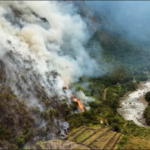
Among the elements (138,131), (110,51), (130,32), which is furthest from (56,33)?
(138,131)

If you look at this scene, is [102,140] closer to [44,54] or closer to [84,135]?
[84,135]

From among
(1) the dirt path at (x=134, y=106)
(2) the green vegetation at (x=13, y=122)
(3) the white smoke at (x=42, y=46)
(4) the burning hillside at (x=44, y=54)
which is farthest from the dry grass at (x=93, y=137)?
(1) the dirt path at (x=134, y=106)

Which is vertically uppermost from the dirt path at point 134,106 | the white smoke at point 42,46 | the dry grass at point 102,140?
the white smoke at point 42,46

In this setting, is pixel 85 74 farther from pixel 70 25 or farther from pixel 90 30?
pixel 90 30

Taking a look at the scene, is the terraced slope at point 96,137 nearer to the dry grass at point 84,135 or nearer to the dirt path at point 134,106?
the dry grass at point 84,135

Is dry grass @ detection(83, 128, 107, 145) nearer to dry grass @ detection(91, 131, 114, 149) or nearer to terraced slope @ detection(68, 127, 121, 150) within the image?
terraced slope @ detection(68, 127, 121, 150)

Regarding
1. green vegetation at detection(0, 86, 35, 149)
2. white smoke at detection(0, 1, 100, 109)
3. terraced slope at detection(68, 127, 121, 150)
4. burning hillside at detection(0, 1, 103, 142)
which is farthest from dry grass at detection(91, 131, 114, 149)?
white smoke at detection(0, 1, 100, 109)

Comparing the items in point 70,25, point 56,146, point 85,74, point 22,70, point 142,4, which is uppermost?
point 142,4
